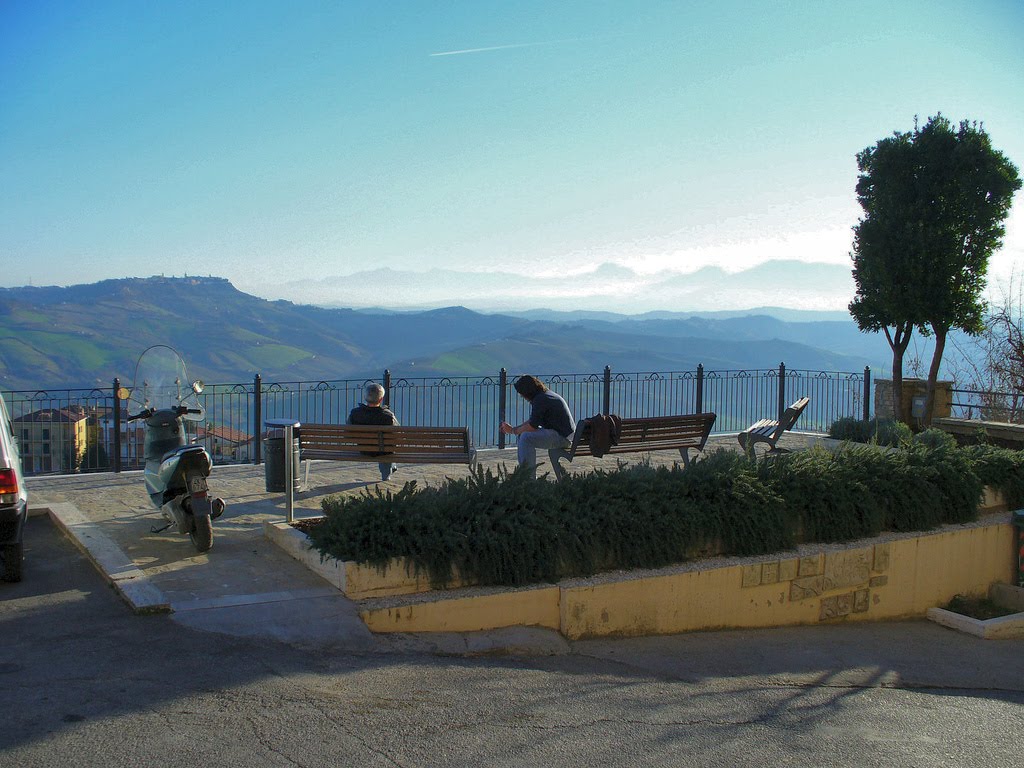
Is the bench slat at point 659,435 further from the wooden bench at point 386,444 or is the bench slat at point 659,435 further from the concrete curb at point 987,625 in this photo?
the concrete curb at point 987,625

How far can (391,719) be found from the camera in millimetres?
4449

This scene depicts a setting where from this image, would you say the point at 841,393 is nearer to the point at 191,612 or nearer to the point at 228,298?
the point at 191,612

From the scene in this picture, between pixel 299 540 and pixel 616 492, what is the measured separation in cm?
250

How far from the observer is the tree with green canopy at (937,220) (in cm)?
1484

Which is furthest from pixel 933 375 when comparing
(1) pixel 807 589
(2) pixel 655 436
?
(1) pixel 807 589

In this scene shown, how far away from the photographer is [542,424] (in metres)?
9.88

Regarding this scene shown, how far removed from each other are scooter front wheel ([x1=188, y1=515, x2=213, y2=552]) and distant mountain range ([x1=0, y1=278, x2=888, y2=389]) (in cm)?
4036

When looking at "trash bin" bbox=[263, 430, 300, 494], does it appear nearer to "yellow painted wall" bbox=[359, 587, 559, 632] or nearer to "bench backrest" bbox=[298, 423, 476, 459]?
"bench backrest" bbox=[298, 423, 476, 459]

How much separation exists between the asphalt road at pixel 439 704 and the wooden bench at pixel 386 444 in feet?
9.42

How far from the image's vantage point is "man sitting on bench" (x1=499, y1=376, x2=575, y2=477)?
32.2 feet

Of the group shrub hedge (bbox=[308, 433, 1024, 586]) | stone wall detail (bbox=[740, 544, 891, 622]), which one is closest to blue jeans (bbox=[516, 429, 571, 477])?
shrub hedge (bbox=[308, 433, 1024, 586])

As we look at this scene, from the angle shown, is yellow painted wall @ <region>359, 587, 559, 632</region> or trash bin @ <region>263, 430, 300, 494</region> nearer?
yellow painted wall @ <region>359, 587, 559, 632</region>

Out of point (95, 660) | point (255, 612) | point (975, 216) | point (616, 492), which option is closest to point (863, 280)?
point (975, 216)

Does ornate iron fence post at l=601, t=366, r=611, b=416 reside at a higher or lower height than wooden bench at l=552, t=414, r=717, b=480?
higher
